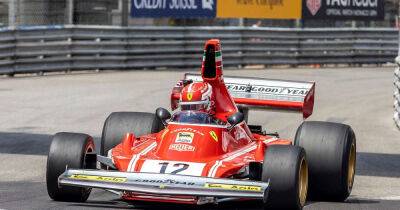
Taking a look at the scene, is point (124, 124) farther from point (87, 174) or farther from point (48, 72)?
point (48, 72)

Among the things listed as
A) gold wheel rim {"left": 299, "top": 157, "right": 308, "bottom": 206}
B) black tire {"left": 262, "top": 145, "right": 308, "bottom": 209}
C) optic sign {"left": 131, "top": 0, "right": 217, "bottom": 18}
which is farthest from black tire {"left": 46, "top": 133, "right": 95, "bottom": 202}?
optic sign {"left": 131, "top": 0, "right": 217, "bottom": 18}

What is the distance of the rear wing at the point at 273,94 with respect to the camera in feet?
41.1

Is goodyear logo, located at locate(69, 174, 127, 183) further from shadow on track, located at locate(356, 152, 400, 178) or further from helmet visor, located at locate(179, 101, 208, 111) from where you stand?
shadow on track, located at locate(356, 152, 400, 178)

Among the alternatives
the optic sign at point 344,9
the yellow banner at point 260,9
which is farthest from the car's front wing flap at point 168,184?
the optic sign at point 344,9

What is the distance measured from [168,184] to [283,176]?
1016 millimetres

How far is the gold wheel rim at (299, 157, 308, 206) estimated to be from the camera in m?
9.91

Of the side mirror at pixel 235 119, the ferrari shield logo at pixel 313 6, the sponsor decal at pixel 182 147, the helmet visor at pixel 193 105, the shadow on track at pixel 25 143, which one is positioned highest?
the ferrari shield logo at pixel 313 6

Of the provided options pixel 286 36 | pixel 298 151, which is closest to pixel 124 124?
pixel 298 151

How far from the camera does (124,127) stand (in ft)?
37.9

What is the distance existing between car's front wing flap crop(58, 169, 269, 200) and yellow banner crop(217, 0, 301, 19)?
2180 centimetres

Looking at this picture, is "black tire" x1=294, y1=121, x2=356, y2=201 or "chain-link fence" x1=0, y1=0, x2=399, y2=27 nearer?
"black tire" x1=294, y1=121, x2=356, y2=201

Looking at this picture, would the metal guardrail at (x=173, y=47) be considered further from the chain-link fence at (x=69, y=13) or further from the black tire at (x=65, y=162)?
A: the black tire at (x=65, y=162)

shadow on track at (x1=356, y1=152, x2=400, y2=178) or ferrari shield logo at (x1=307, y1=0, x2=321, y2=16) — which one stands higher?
ferrari shield logo at (x1=307, y1=0, x2=321, y2=16)

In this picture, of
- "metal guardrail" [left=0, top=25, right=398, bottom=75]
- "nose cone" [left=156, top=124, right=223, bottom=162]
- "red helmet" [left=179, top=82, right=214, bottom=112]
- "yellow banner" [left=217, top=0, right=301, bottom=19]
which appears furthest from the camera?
"yellow banner" [left=217, top=0, right=301, bottom=19]
